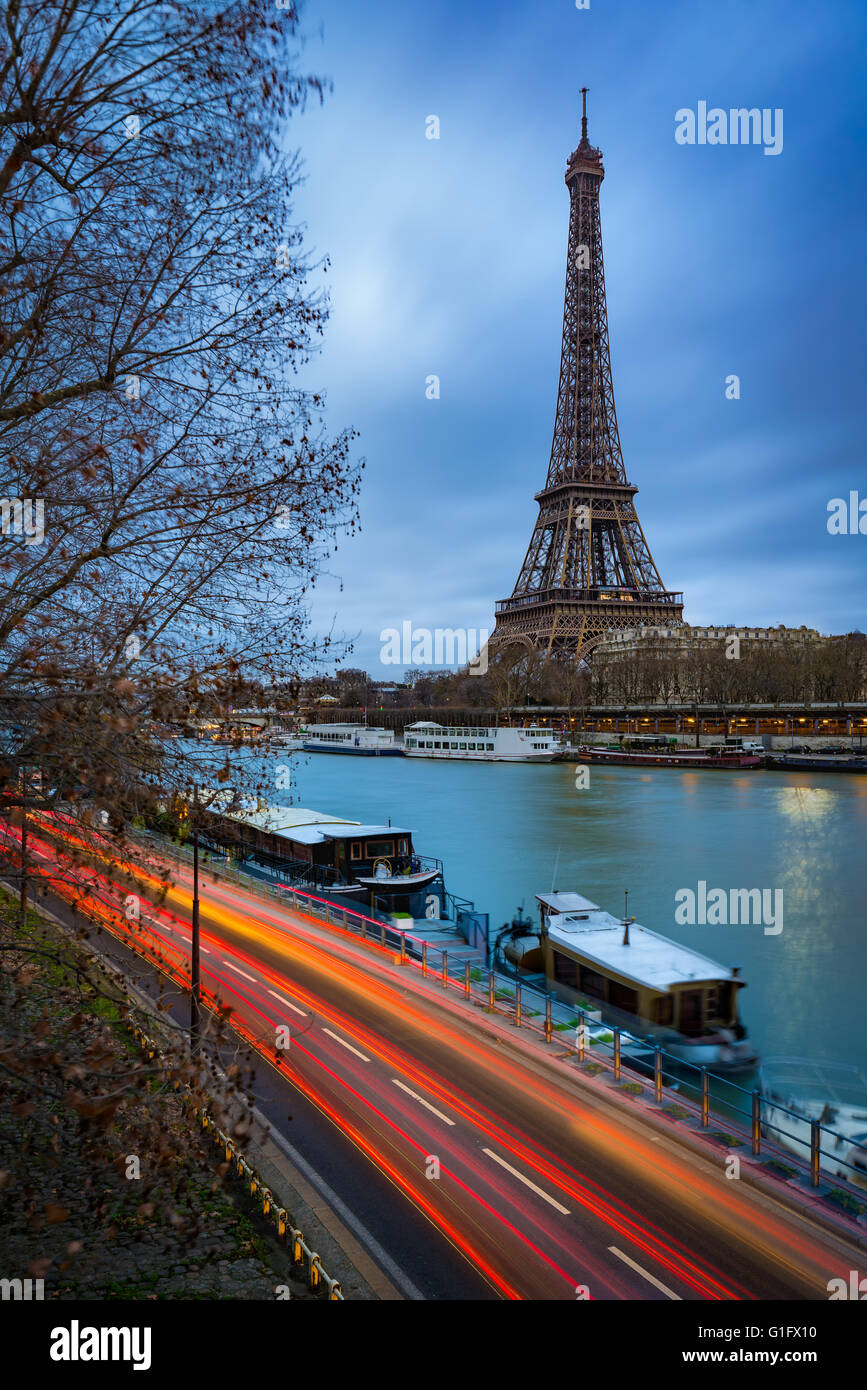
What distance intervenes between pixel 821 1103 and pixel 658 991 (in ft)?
11.5

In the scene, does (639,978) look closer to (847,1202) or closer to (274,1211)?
(847,1202)

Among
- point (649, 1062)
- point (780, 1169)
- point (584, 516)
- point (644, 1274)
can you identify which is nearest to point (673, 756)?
point (584, 516)

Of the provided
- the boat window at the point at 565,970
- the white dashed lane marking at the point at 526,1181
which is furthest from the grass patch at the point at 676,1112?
the boat window at the point at 565,970

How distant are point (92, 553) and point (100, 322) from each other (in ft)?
6.11

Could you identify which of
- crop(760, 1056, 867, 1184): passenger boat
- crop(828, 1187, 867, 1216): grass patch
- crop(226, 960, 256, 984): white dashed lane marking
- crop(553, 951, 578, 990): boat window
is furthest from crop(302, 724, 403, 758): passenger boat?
crop(828, 1187, 867, 1216): grass patch

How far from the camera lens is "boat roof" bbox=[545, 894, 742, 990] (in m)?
18.4

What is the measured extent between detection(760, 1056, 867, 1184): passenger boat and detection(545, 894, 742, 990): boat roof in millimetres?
2141

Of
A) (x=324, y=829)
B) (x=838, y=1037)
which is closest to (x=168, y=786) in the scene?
(x=838, y=1037)

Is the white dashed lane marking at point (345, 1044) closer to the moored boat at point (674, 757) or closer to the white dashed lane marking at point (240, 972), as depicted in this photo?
the white dashed lane marking at point (240, 972)

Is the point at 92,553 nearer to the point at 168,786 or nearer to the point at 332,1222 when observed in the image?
the point at 168,786

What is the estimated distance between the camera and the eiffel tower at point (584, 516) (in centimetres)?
10362

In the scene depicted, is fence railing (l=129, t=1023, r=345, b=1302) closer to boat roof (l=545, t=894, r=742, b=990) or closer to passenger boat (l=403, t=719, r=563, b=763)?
boat roof (l=545, t=894, r=742, b=990)

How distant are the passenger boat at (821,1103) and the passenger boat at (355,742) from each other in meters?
82.8
